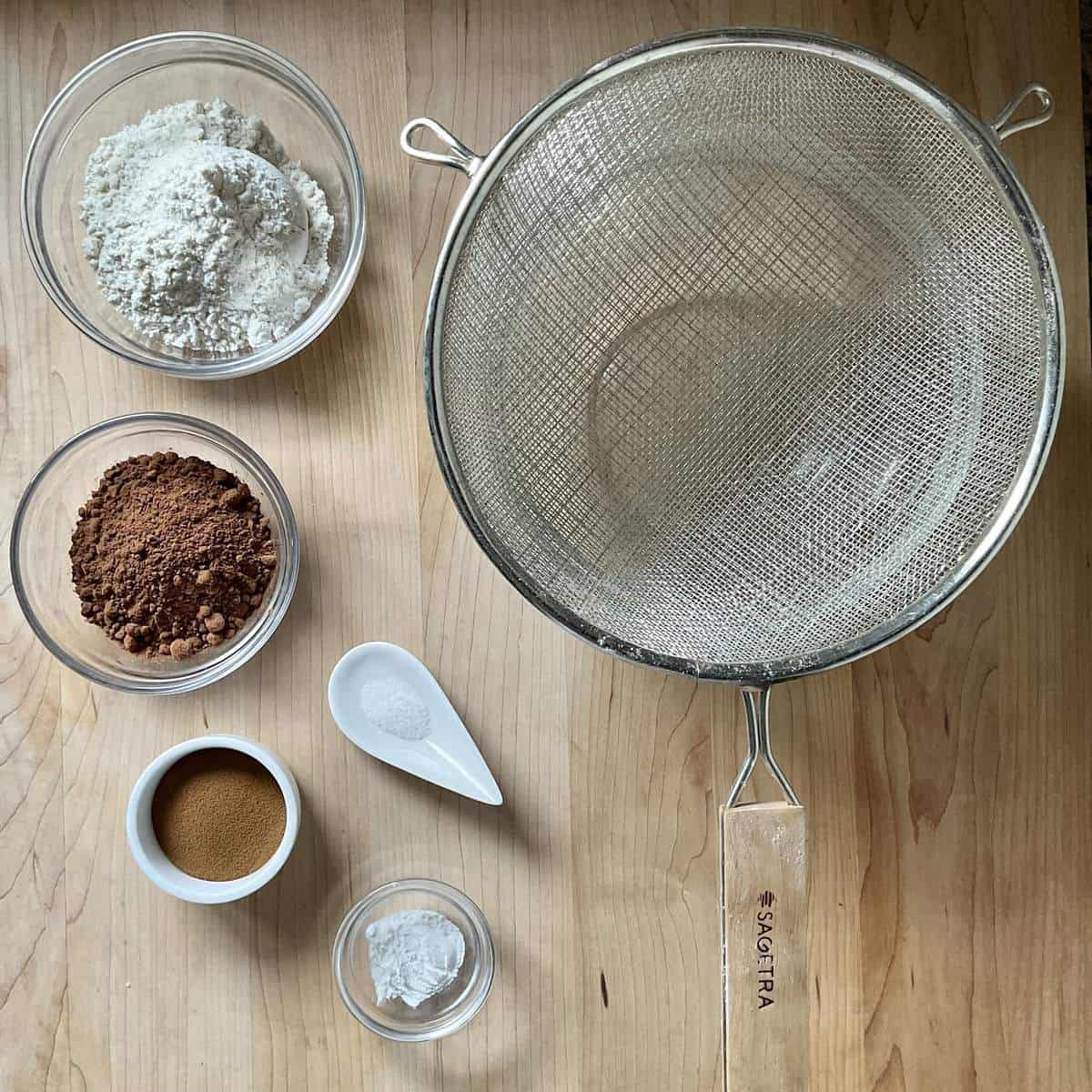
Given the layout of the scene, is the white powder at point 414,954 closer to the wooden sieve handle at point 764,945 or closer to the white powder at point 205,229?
the wooden sieve handle at point 764,945

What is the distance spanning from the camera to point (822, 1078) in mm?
780

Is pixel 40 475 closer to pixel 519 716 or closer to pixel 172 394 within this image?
pixel 172 394

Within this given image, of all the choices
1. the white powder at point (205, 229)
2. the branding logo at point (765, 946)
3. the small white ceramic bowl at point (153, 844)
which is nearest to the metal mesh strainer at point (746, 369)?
the branding logo at point (765, 946)

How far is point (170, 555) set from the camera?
0.71 meters

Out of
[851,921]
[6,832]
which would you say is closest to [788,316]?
[851,921]

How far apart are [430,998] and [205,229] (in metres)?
0.56

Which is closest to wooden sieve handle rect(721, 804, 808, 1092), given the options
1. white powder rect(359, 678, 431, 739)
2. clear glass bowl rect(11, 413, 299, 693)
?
white powder rect(359, 678, 431, 739)

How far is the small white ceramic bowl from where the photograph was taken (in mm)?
726

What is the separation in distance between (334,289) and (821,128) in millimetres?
359

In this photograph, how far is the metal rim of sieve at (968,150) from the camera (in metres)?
0.63

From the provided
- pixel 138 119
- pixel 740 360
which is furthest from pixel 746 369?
pixel 138 119

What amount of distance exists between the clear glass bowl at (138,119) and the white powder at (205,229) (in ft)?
0.05

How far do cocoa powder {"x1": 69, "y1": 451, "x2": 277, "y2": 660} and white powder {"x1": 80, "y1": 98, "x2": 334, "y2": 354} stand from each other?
10 centimetres

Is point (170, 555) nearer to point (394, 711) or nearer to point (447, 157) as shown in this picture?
point (394, 711)
